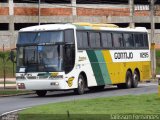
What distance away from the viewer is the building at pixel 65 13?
66312 mm

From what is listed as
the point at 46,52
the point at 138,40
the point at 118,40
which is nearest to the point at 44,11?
the point at 138,40

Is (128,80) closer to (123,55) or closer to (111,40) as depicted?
(123,55)

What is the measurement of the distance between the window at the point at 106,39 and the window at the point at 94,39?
1.85 ft

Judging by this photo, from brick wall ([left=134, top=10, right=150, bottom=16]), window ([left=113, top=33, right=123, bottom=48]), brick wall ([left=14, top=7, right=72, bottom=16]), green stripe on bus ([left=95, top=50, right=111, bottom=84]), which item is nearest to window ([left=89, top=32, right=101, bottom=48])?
green stripe on bus ([left=95, top=50, right=111, bottom=84])

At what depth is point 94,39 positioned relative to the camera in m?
33.5

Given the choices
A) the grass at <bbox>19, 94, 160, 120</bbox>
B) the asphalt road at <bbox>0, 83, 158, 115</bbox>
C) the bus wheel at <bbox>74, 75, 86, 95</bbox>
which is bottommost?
the asphalt road at <bbox>0, 83, 158, 115</bbox>

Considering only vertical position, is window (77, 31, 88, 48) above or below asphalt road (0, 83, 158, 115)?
above

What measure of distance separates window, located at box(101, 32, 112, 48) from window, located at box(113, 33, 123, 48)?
1.71ft

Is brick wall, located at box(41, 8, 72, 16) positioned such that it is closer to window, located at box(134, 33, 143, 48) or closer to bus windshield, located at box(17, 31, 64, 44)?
window, located at box(134, 33, 143, 48)

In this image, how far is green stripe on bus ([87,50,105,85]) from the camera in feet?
108

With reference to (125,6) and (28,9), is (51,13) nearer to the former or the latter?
(28,9)

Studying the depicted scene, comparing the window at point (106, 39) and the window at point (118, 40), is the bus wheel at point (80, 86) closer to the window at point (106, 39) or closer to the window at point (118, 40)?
the window at point (106, 39)

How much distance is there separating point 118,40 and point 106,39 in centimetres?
150

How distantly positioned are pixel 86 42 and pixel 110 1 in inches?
1660
